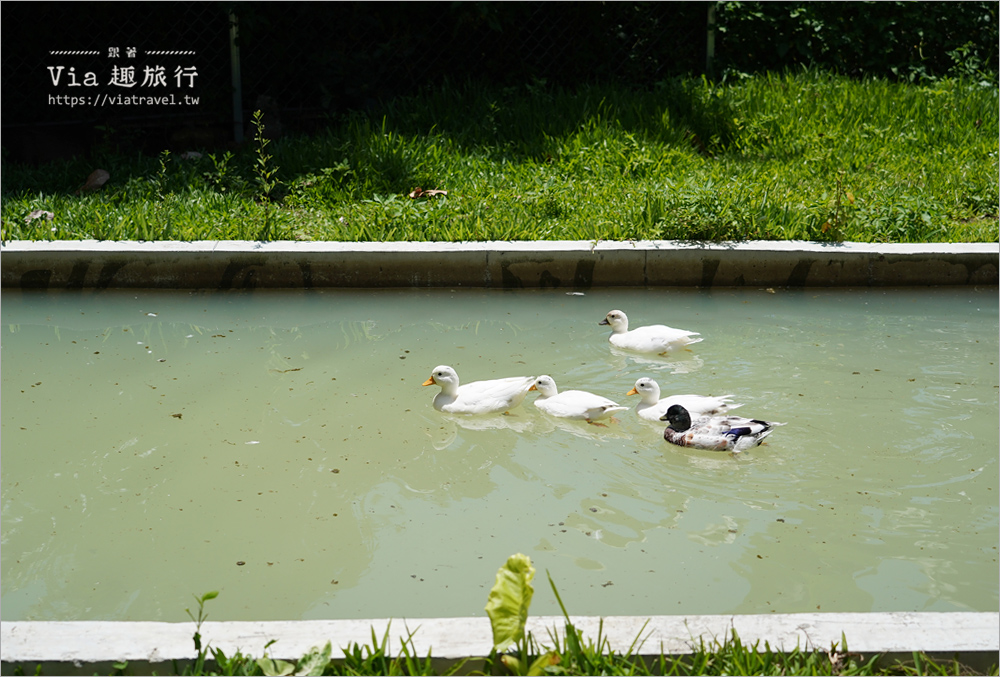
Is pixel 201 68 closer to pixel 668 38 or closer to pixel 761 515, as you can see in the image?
pixel 668 38

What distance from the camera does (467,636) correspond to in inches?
106

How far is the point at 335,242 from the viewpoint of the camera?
275 inches

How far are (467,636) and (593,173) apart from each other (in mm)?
6448

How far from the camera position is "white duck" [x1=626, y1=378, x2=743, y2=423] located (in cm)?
465

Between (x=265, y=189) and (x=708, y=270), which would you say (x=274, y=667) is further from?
(x=265, y=189)

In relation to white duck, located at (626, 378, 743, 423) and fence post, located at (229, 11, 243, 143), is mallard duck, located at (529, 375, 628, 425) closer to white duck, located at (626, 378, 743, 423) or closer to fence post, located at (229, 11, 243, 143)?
white duck, located at (626, 378, 743, 423)

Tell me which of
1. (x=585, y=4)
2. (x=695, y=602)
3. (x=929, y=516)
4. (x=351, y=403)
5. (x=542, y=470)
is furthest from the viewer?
(x=585, y=4)

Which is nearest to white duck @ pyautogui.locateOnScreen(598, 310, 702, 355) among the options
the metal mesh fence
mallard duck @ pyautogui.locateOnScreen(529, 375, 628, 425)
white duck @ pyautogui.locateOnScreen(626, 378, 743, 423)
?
white duck @ pyautogui.locateOnScreen(626, 378, 743, 423)

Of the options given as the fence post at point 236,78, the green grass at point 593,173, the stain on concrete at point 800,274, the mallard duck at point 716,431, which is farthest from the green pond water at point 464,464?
the fence post at point 236,78

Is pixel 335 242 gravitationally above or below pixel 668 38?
below

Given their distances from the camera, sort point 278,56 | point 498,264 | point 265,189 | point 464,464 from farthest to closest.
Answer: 1. point 278,56
2. point 265,189
3. point 498,264
4. point 464,464

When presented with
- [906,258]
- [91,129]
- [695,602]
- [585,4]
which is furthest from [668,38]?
[695,602]

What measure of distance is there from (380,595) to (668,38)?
29.9ft

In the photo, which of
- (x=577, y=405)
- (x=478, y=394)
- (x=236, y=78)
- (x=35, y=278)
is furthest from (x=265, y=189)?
(x=577, y=405)
